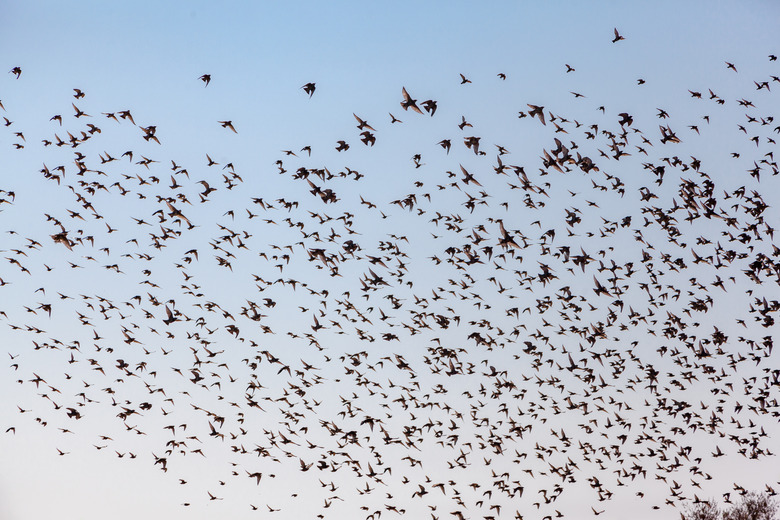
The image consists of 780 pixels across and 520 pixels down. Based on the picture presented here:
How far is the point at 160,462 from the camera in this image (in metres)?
32.9

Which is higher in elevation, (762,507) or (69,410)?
(762,507)

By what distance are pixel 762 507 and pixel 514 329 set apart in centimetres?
4013

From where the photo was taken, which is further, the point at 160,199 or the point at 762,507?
the point at 762,507

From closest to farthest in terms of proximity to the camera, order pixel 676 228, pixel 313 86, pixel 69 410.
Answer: pixel 313 86 → pixel 69 410 → pixel 676 228

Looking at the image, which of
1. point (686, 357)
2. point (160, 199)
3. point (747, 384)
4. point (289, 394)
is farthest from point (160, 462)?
point (747, 384)

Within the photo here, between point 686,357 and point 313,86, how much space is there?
23.1m

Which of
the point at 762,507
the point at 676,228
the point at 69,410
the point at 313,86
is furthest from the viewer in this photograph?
the point at 762,507

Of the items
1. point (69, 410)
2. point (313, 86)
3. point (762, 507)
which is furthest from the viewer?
point (762, 507)

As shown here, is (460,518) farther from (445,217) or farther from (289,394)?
(445,217)

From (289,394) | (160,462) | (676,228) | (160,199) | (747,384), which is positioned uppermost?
(676,228)

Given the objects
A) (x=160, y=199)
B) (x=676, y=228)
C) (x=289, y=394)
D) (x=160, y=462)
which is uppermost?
(x=676, y=228)

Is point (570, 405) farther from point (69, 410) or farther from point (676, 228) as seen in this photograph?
point (69, 410)

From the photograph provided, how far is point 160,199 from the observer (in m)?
36.1

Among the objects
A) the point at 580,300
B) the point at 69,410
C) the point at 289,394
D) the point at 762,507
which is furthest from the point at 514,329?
the point at 762,507
